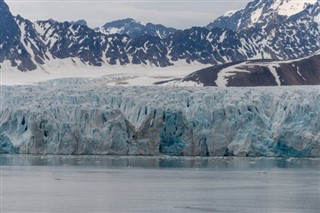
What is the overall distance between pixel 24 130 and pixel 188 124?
6491 millimetres

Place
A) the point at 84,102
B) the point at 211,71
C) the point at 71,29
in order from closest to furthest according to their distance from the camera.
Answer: the point at 84,102
the point at 211,71
the point at 71,29

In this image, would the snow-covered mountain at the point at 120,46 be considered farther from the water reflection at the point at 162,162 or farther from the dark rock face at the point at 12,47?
the water reflection at the point at 162,162

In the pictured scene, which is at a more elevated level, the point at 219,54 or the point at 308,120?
the point at 219,54

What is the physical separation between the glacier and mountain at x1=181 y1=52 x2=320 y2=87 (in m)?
50.1

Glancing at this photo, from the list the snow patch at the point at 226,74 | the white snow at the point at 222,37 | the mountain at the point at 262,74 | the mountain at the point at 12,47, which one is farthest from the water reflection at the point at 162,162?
the white snow at the point at 222,37

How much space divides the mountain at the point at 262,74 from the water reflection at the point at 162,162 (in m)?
51.6

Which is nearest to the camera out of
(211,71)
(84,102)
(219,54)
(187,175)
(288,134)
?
(187,175)

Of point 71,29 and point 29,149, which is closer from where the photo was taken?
→ point 29,149

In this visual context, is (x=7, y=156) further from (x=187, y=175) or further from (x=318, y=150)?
(x=318, y=150)

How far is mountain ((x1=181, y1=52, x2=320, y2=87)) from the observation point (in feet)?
292

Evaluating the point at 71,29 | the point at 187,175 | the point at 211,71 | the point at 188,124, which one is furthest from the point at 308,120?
the point at 71,29

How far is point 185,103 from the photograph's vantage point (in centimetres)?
3588

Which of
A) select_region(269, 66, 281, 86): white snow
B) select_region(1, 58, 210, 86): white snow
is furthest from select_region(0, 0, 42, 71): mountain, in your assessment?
select_region(269, 66, 281, 86): white snow

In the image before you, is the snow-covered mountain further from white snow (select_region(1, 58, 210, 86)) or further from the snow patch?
the snow patch
